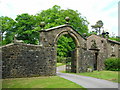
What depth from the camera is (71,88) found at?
8773 mm

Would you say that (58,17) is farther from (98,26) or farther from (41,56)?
(98,26)

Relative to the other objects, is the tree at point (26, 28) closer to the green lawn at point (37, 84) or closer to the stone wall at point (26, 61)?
the stone wall at point (26, 61)

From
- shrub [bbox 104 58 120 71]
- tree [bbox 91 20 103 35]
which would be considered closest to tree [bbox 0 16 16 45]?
shrub [bbox 104 58 120 71]

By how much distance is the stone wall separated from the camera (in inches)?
467

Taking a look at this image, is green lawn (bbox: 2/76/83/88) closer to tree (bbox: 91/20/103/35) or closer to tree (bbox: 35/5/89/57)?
tree (bbox: 35/5/89/57)

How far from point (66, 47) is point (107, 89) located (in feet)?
72.2

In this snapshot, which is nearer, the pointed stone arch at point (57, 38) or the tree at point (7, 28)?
the pointed stone arch at point (57, 38)

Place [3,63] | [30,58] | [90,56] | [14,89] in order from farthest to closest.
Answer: [90,56] < [30,58] < [3,63] < [14,89]

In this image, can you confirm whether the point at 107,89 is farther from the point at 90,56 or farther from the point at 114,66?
the point at 114,66

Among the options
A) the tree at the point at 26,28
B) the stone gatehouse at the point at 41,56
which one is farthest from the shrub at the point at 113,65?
the tree at the point at 26,28

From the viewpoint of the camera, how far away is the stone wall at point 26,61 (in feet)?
38.9

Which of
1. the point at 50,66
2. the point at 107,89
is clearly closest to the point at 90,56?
the point at 50,66

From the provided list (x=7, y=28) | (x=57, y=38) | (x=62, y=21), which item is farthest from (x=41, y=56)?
(x=7, y=28)

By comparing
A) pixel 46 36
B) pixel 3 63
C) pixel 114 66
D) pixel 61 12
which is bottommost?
pixel 114 66
